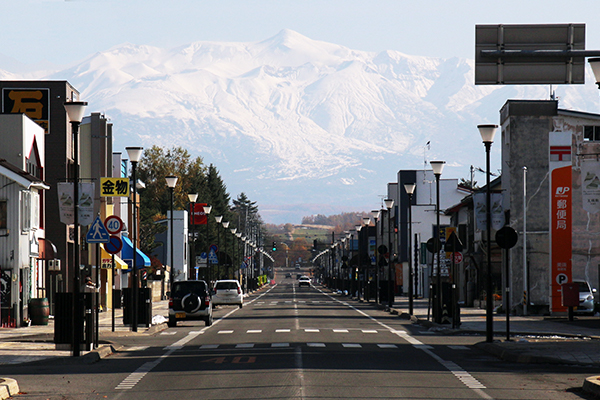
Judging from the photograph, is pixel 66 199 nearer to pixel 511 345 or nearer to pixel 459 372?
pixel 511 345

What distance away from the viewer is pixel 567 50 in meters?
18.9

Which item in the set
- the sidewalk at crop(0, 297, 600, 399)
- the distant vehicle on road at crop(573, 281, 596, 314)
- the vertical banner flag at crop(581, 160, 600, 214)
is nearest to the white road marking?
the sidewalk at crop(0, 297, 600, 399)

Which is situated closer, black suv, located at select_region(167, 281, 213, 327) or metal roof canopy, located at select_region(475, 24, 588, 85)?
metal roof canopy, located at select_region(475, 24, 588, 85)

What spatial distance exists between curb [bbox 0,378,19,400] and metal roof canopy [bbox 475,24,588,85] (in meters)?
10.8

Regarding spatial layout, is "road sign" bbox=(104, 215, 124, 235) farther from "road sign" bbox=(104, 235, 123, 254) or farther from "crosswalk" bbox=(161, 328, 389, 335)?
"crosswalk" bbox=(161, 328, 389, 335)

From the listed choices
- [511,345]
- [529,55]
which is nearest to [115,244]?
[511,345]

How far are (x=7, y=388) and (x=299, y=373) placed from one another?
499 cm

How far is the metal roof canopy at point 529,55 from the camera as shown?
18.9m

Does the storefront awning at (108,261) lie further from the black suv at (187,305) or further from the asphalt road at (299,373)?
the asphalt road at (299,373)

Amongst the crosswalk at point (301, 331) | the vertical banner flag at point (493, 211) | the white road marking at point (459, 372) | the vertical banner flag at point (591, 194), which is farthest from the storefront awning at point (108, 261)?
the white road marking at point (459, 372)

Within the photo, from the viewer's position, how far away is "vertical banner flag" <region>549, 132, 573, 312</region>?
143 feet

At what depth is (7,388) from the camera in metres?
13.6

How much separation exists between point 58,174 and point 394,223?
64.2 metres

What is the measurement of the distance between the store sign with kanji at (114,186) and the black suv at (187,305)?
267 inches
